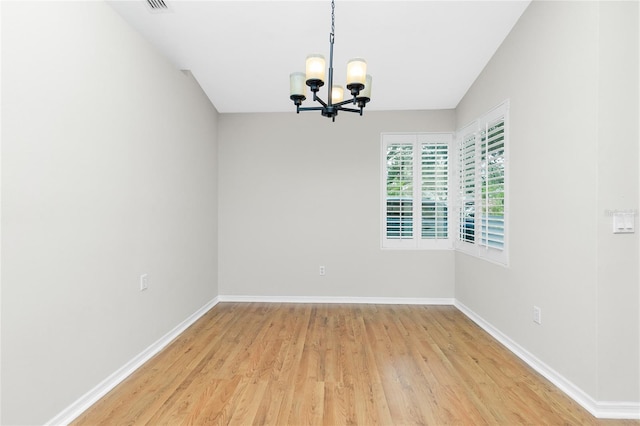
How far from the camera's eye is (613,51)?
1998 mm

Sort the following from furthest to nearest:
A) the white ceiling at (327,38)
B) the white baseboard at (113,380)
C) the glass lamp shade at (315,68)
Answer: the white ceiling at (327,38)
the glass lamp shade at (315,68)
the white baseboard at (113,380)

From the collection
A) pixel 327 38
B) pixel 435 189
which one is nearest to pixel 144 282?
pixel 327 38

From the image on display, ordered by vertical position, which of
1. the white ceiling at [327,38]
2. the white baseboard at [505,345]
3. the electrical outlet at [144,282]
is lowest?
the white baseboard at [505,345]

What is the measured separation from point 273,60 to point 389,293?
3.26 meters

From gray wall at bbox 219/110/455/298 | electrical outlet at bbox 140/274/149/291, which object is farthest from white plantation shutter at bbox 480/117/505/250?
electrical outlet at bbox 140/274/149/291

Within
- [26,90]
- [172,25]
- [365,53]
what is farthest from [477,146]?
[26,90]

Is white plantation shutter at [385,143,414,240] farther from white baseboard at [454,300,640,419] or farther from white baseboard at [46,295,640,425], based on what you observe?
white baseboard at [454,300,640,419]

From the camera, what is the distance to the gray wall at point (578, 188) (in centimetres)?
200

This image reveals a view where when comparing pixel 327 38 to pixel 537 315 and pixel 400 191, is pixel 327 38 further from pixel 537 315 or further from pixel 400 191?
pixel 537 315

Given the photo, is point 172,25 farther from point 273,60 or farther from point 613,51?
point 613,51

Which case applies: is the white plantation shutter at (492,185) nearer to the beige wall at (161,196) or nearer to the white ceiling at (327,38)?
the beige wall at (161,196)

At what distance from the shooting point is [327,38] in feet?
10.0

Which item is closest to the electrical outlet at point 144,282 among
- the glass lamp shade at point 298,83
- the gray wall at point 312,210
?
the gray wall at point 312,210

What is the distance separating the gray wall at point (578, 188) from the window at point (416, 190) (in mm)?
1505
